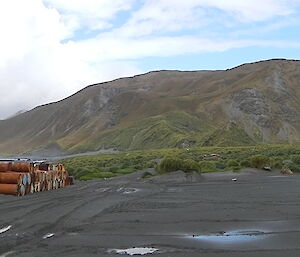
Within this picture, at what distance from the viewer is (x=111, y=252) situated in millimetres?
12781

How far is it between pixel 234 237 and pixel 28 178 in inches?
699

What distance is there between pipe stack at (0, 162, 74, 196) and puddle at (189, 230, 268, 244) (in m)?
16.0

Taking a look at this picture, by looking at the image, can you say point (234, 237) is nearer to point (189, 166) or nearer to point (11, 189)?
point (11, 189)

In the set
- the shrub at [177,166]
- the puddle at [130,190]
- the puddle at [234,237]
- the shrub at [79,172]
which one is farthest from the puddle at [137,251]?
the shrub at [79,172]

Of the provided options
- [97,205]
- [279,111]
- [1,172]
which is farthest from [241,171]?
[279,111]

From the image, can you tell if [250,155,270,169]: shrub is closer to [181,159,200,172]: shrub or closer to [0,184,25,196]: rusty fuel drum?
[181,159,200,172]: shrub

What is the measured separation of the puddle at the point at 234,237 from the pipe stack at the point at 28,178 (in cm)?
1601

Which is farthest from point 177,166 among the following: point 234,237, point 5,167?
point 234,237

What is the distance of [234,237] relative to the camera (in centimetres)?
1454

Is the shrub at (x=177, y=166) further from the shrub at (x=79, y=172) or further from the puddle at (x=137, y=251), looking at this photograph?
the puddle at (x=137, y=251)

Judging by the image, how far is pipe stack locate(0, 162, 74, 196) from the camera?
28.8 metres

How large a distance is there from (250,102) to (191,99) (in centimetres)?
3262

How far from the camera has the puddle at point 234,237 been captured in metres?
14.0

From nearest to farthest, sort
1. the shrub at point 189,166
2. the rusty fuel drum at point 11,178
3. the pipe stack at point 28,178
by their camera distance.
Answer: the pipe stack at point 28,178 < the rusty fuel drum at point 11,178 < the shrub at point 189,166
